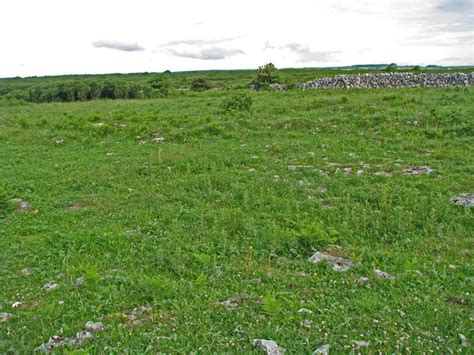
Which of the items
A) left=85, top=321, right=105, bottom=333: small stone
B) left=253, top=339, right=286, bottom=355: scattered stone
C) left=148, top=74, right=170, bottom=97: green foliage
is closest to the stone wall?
left=148, top=74, right=170, bottom=97: green foliage

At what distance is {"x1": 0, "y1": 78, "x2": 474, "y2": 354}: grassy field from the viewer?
3822 millimetres

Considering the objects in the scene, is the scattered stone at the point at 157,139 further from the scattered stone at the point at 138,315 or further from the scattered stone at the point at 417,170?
the scattered stone at the point at 138,315

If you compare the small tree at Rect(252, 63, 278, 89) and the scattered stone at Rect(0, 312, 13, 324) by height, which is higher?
the small tree at Rect(252, 63, 278, 89)

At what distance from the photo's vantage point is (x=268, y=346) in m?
3.45

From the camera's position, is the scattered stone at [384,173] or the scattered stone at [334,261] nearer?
the scattered stone at [334,261]

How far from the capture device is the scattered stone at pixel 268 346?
3.41 meters

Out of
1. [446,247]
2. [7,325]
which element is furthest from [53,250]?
[446,247]

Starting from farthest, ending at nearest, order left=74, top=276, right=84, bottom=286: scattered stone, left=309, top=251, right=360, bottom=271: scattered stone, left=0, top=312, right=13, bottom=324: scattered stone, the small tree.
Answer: the small tree
left=309, top=251, right=360, bottom=271: scattered stone
left=74, top=276, right=84, bottom=286: scattered stone
left=0, top=312, right=13, bottom=324: scattered stone

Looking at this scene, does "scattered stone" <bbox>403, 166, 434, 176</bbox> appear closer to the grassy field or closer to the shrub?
the grassy field

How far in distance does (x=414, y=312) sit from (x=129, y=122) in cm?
Answer: 1488

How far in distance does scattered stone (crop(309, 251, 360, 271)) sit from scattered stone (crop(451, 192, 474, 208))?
9.33ft

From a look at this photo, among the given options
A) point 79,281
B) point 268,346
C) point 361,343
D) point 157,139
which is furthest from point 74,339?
point 157,139

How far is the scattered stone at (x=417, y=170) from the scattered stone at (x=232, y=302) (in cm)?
556

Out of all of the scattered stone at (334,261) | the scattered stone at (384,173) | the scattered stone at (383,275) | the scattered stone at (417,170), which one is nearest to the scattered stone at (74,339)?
the scattered stone at (334,261)
